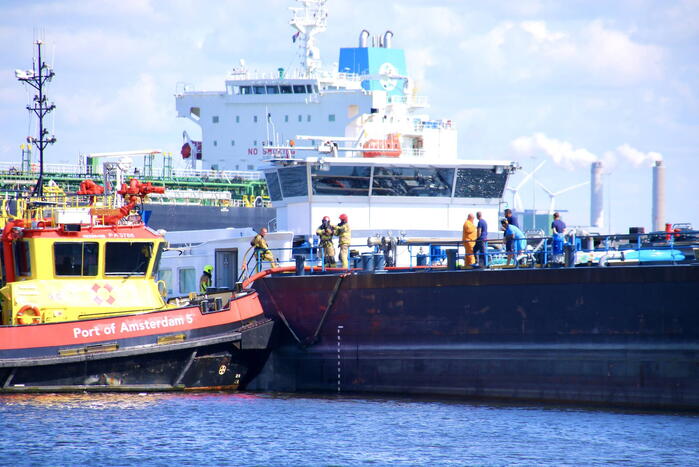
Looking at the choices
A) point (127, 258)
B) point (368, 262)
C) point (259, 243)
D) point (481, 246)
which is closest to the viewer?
point (481, 246)

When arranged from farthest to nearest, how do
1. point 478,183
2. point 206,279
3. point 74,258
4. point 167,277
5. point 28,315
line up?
point 167,277, point 478,183, point 206,279, point 74,258, point 28,315

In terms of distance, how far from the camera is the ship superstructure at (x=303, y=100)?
1790 inches

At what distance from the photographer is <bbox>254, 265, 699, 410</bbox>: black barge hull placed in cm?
2000

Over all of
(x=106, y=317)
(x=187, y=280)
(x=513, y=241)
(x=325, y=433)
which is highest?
(x=513, y=241)

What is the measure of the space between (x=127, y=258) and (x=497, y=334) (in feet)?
25.6

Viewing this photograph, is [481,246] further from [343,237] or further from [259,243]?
[259,243]

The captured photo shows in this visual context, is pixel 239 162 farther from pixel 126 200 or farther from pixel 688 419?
pixel 688 419

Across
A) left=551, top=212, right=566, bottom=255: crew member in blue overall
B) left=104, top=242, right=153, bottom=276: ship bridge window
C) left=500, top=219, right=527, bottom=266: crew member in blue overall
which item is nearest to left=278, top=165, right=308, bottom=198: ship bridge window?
left=104, top=242, right=153, bottom=276: ship bridge window

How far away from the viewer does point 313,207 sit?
2680cm

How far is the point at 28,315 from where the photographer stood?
22797mm

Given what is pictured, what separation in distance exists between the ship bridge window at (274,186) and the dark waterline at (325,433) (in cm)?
698

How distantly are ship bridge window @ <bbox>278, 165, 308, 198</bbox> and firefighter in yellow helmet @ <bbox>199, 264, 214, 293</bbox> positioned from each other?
274 centimetres

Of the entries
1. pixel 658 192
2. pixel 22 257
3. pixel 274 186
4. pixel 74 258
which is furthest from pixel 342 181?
pixel 658 192

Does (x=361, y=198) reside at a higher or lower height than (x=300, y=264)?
higher
